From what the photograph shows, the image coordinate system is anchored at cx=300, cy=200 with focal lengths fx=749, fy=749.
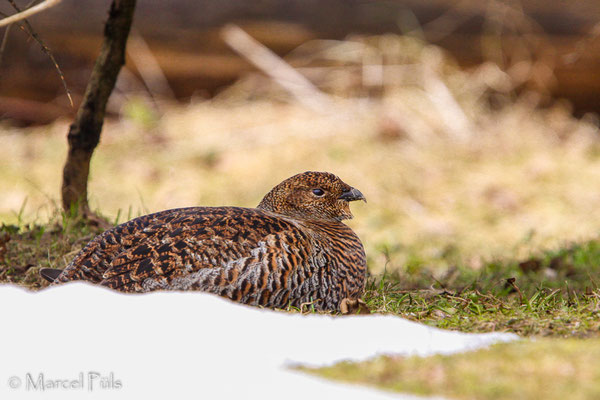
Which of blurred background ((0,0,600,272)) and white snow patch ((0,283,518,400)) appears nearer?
white snow patch ((0,283,518,400))

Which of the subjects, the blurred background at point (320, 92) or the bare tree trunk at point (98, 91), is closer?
the bare tree trunk at point (98, 91)

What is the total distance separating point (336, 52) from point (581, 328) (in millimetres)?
Answer: 7274

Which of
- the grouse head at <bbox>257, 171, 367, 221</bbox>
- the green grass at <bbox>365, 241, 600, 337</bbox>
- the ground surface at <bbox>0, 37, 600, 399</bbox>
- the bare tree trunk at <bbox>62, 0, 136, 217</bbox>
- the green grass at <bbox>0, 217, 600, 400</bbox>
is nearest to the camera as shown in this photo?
the green grass at <bbox>0, 217, 600, 400</bbox>

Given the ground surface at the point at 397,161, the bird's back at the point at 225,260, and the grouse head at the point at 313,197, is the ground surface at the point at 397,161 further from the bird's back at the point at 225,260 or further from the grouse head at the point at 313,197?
the bird's back at the point at 225,260

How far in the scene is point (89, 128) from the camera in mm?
4902

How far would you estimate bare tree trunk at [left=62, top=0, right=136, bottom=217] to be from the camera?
15.6ft

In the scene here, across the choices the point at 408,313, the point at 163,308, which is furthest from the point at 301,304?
the point at 163,308

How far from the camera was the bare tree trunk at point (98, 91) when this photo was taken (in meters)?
4.76

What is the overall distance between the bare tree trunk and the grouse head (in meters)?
1.40

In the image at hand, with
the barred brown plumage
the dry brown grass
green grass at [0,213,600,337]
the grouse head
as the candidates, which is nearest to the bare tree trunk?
green grass at [0,213,600,337]

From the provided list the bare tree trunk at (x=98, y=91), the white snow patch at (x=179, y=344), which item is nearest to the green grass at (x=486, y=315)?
the white snow patch at (x=179, y=344)

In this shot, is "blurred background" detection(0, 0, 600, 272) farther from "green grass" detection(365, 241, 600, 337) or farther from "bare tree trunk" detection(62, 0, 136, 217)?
"bare tree trunk" detection(62, 0, 136, 217)

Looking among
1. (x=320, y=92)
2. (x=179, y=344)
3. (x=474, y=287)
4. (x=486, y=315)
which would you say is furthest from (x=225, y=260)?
(x=320, y=92)

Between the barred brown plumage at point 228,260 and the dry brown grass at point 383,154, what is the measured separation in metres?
3.31
